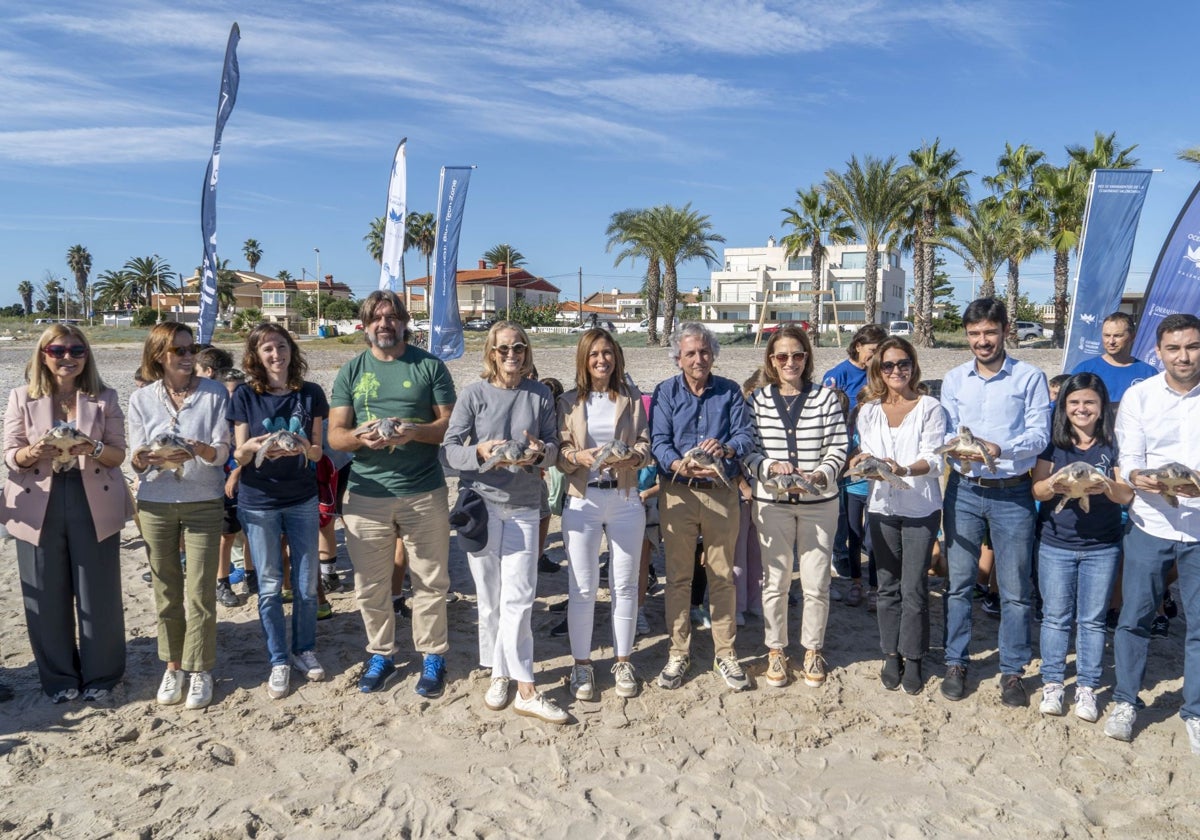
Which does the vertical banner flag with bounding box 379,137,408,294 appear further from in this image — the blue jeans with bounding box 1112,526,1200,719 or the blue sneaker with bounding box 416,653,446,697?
the blue jeans with bounding box 1112,526,1200,719

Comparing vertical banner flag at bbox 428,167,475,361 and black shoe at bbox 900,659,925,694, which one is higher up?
vertical banner flag at bbox 428,167,475,361

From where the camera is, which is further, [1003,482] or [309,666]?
[309,666]

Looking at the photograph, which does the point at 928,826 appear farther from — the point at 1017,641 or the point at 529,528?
the point at 529,528

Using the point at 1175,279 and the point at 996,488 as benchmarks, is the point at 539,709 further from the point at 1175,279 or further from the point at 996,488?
the point at 1175,279

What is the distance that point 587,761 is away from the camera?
3.88 meters

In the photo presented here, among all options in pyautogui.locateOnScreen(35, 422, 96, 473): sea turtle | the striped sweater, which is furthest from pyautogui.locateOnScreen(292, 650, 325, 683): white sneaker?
the striped sweater

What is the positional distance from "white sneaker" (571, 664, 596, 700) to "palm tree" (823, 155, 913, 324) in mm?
30093

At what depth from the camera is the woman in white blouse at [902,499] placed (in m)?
4.41

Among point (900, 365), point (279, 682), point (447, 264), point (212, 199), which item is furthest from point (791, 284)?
point (279, 682)

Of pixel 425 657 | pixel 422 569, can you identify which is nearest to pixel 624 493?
pixel 422 569

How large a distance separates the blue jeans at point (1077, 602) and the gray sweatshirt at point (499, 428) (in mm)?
2796

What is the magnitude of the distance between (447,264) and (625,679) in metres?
9.23

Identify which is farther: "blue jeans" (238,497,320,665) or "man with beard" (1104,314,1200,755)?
"blue jeans" (238,497,320,665)

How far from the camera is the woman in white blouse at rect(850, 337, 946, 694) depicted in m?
4.41
